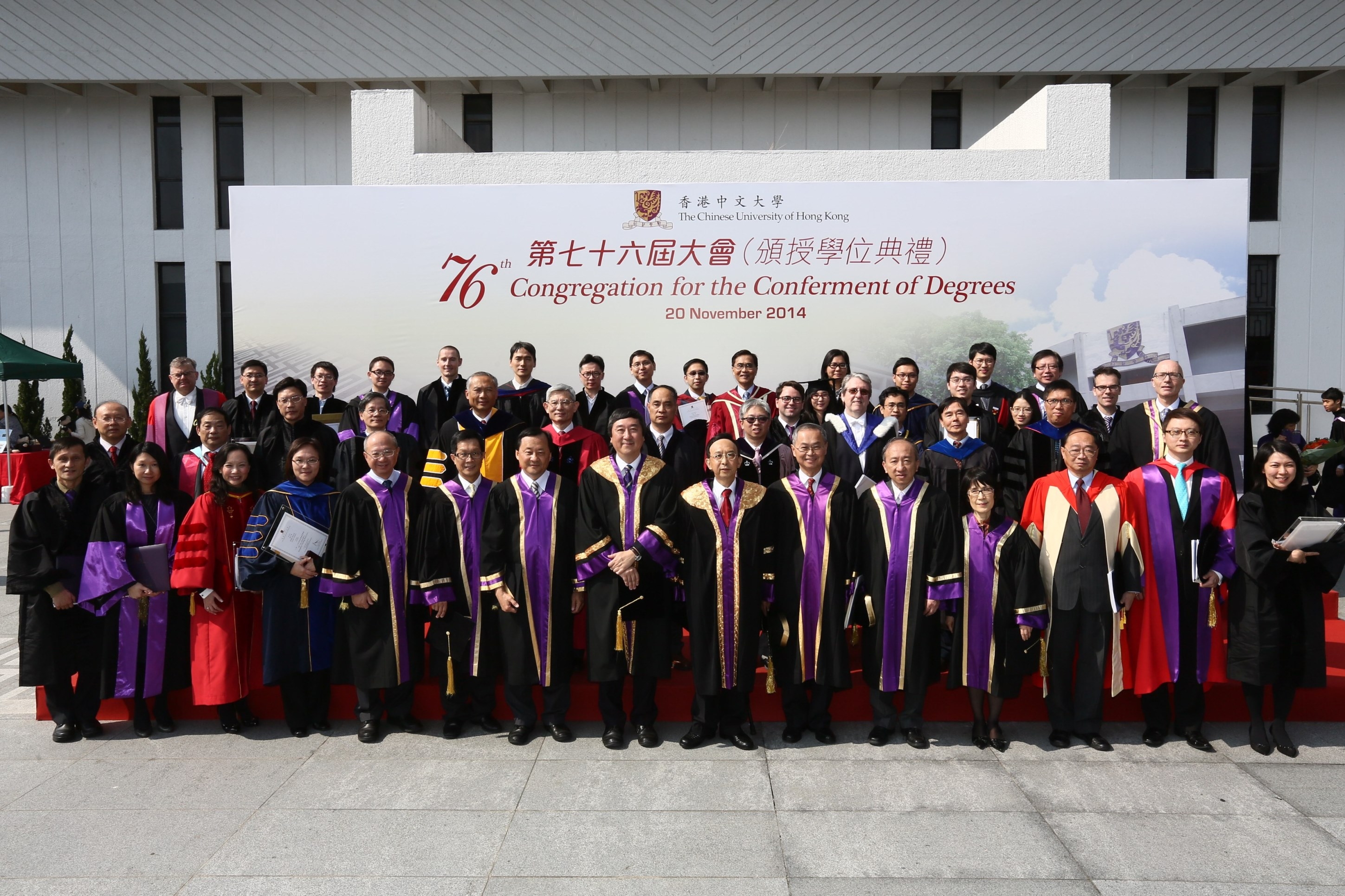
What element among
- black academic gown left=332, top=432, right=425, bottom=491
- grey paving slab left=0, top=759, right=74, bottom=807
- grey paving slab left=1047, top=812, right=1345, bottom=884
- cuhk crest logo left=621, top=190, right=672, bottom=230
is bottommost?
grey paving slab left=0, top=759, right=74, bottom=807

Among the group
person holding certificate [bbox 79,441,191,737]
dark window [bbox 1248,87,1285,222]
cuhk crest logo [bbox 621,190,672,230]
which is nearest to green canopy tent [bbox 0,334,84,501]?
person holding certificate [bbox 79,441,191,737]

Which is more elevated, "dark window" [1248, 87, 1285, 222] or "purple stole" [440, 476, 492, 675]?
"dark window" [1248, 87, 1285, 222]

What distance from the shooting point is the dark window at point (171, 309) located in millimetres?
15133

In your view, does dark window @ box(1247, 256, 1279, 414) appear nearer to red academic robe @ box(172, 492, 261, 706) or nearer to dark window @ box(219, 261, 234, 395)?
red academic robe @ box(172, 492, 261, 706)

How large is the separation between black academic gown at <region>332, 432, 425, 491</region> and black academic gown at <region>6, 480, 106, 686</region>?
4.22ft

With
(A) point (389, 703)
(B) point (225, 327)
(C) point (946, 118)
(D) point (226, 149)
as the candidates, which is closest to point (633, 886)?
(A) point (389, 703)

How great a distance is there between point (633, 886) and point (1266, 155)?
15.9m

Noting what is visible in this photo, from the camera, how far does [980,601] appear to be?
4434 millimetres

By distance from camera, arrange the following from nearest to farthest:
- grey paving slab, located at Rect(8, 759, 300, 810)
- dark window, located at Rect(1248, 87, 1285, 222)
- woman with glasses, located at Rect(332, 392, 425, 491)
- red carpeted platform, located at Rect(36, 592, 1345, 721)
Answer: grey paving slab, located at Rect(8, 759, 300, 810) → red carpeted platform, located at Rect(36, 592, 1345, 721) → woman with glasses, located at Rect(332, 392, 425, 491) → dark window, located at Rect(1248, 87, 1285, 222)

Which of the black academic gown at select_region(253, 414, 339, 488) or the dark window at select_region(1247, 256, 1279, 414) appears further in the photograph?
the dark window at select_region(1247, 256, 1279, 414)

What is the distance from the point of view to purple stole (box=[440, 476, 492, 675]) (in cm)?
457

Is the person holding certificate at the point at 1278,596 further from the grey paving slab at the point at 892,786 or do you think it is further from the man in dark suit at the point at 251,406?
the man in dark suit at the point at 251,406

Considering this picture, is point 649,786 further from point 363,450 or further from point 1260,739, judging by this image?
point 1260,739

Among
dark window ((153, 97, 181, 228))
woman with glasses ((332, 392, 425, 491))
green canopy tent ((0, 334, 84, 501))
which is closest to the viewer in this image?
woman with glasses ((332, 392, 425, 491))
